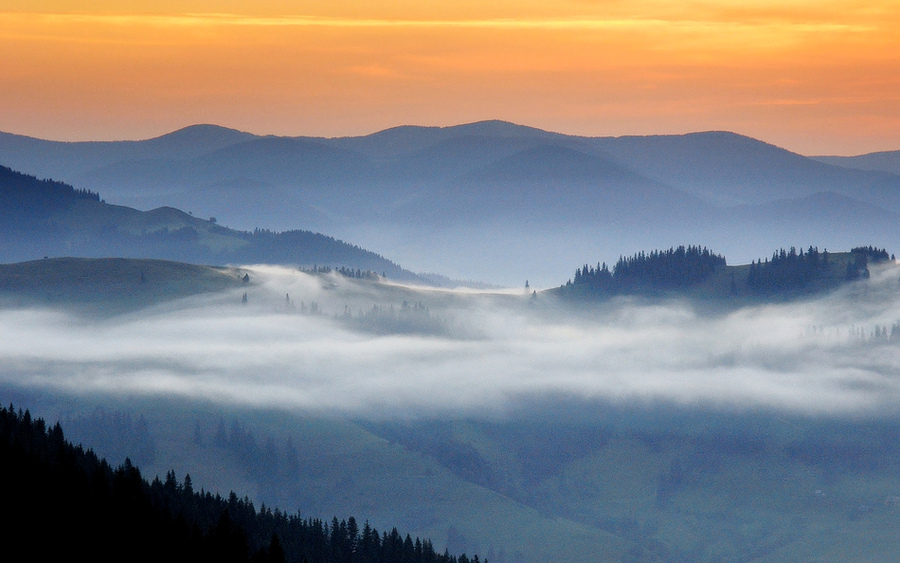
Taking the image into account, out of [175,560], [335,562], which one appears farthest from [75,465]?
[335,562]

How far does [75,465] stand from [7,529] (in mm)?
35431

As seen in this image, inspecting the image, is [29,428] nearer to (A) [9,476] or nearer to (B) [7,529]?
(A) [9,476]

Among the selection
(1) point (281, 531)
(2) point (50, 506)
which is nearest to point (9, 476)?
(2) point (50, 506)

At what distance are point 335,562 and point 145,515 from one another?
58.4 metres

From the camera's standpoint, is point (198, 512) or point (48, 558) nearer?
point (48, 558)

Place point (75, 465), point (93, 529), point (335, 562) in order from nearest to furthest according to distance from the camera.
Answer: point (93, 529) → point (75, 465) → point (335, 562)

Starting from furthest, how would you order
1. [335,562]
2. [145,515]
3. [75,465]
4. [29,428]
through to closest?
[335,562] → [29,428] → [75,465] → [145,515]

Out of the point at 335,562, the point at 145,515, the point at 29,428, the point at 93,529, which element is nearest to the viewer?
the point at 93,529

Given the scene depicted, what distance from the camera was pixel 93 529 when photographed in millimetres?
131250

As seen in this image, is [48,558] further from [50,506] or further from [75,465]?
[75,465]

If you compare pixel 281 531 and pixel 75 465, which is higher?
pixel 75 465

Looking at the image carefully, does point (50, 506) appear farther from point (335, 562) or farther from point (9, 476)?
point (335, 562)

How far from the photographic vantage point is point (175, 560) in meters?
128

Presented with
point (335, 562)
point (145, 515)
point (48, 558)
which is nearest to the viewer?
point (48, 558)
